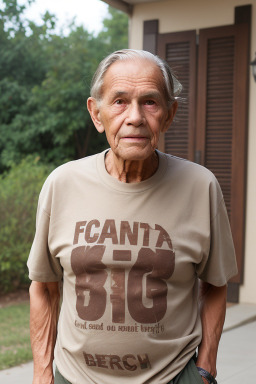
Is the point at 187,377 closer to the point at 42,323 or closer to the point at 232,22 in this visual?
the point at 42,323

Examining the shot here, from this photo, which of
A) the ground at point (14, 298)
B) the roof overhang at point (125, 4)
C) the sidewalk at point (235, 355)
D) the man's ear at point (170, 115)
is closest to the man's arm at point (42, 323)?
the man's ear at point (170, 115)

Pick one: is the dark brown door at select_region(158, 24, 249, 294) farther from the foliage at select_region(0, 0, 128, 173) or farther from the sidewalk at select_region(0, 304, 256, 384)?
the foliage at select_region(0, 0, 128, 173)

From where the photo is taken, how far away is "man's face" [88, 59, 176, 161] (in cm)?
161

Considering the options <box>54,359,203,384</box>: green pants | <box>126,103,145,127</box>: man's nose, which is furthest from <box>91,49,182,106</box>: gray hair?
<box>54,359,203,384</box>: green pants

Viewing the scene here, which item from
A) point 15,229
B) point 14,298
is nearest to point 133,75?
point 15,229

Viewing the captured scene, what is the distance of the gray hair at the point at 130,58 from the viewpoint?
5.43ft

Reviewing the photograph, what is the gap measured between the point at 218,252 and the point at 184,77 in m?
4.79

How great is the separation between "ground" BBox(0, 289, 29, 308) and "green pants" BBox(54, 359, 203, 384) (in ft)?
18.2

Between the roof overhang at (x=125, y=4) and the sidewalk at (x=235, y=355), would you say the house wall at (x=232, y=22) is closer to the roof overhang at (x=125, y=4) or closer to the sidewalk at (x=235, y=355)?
the roof overhang at (x=125, y=4)

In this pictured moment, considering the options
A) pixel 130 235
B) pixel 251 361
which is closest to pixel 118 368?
pixel 130 235

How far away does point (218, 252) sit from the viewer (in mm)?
1745

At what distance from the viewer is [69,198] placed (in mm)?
1728

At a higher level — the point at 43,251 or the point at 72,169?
the point at 72,169

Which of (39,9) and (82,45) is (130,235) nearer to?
(39,9)
